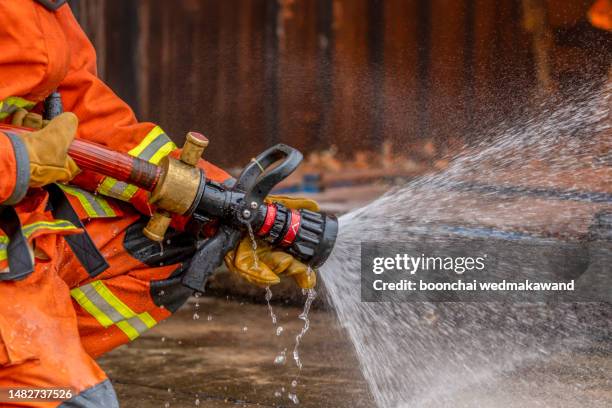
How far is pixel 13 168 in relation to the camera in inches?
79.1

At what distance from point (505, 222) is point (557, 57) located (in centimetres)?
78

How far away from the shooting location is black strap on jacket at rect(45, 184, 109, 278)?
7.52 feet

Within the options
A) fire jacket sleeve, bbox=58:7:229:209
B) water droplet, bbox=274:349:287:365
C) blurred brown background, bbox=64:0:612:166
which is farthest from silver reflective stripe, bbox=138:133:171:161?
blurred brown background, bbox=64:0:612:166

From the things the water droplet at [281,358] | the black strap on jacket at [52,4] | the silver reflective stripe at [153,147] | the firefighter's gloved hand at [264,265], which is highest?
the black strap on jacket at [52,4]

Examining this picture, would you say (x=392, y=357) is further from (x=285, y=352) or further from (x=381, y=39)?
(x=381, y=39)

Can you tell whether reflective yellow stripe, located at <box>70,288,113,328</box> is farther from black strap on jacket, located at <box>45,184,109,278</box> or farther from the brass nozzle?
the brass nozzle

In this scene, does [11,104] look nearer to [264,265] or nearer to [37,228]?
[37,228]

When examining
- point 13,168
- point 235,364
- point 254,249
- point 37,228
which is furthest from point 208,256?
point 235,364

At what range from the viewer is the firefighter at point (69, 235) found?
2.02m

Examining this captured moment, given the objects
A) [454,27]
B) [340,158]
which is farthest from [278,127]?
[454,27]

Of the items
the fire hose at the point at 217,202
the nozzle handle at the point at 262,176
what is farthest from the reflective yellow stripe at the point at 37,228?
the nozzle handle at the point at 262,176

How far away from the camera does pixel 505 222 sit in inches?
184

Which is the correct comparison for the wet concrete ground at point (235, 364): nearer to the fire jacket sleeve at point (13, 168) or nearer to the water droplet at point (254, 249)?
the water droplet at point (254, 249)

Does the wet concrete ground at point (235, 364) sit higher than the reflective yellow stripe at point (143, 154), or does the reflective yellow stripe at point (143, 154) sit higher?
the reflective yellow stripe at point (143, 154)
